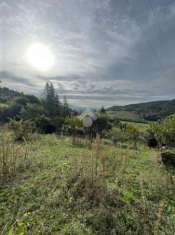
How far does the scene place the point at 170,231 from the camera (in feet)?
8.21

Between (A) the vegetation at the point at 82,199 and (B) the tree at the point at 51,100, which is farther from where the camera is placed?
(B) the tree at the point at 51,100

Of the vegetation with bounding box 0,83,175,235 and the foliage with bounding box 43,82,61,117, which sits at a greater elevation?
the foliage with bounding box 43,82,61,117

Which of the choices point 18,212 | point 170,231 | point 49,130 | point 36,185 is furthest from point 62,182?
point 49,130

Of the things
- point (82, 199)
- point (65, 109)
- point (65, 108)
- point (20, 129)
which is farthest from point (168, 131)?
point (65, 108)

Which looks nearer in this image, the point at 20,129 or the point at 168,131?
the point at 168,131

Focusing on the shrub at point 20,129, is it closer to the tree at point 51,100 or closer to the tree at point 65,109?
the tree at point 65,109

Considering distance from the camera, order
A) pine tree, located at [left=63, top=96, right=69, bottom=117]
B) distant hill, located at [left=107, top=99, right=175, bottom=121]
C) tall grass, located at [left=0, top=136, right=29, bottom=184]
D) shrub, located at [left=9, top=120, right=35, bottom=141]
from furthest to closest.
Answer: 1. distant hill, located at [left=107, top=99, right=175, bottom=121]
2. pine tree, located at [left=63, top=96, right=69, bottom=117]
3. shrub, located at [left=9, top=120, right=35, bottom=141]
4. tall grass, located at [left=0, top=136, right=29, bottom=184]

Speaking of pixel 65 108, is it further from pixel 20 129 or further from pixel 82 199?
pixel 82 199

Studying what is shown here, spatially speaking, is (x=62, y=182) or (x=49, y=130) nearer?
(x=62, y=182)

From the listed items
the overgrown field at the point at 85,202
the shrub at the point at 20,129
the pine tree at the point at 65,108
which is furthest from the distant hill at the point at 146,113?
the overgrown field at the point at 85,202

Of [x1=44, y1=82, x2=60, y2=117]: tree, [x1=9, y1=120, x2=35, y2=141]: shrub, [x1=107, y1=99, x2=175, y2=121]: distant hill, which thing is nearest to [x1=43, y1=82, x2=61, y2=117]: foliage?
[x1=44, y1=82, x2=60, y2=117]: tree

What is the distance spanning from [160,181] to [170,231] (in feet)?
6.67

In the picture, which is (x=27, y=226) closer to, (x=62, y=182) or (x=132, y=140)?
(x=62, y=182)

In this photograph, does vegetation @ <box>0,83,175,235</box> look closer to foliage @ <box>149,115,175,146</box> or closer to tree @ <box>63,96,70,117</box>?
foliage @ <box>149,115,175,146</box>
